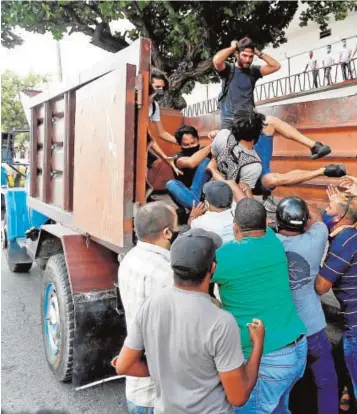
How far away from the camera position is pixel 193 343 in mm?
1572

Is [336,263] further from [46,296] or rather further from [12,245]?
[12,245]

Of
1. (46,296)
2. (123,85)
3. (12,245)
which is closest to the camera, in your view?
(123,85)

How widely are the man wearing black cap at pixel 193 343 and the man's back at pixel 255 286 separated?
12.2 inches

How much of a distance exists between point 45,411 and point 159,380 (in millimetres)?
1923

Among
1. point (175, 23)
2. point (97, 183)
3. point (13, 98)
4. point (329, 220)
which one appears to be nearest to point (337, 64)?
point (175, 23)

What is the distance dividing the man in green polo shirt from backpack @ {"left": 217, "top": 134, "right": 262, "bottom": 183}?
3.36 feet

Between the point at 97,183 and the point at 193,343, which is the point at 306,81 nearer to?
the point at 97,183

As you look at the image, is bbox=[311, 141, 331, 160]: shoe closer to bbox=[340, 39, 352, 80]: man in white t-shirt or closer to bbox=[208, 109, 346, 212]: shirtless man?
bbox=[208, 109, 346, 212]: shirtless man

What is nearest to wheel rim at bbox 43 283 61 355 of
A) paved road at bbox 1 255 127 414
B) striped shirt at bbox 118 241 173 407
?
paved road at bbox 1 255 127 414

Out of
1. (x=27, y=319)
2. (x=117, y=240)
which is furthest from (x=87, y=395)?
(x=27, y=319)

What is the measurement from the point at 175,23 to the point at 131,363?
7841mm

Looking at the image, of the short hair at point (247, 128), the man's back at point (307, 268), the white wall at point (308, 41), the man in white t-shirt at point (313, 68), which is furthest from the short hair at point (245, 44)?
the white wall at point (308, 41)

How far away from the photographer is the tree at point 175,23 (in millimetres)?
8414

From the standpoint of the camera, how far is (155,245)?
2061mm
